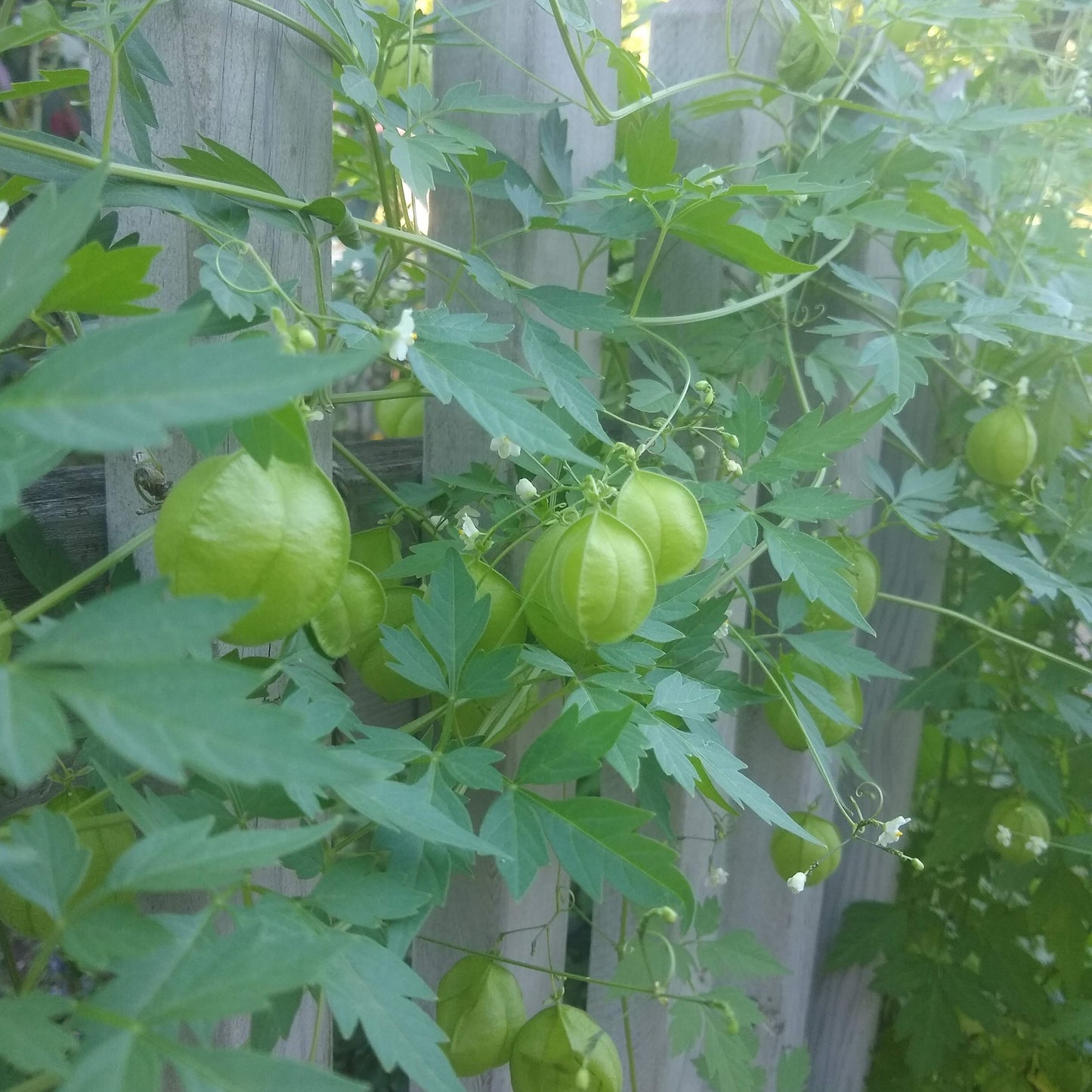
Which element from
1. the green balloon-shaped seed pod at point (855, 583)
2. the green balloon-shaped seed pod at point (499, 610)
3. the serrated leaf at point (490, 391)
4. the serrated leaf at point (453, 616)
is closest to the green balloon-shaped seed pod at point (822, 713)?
the green balloon-shaped seed pod at point (855, 583)

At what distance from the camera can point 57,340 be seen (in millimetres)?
755

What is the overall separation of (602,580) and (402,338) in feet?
0.77

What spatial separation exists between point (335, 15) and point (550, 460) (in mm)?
464

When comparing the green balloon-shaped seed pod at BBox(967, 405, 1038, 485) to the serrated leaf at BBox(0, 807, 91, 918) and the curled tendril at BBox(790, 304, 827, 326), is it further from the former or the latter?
the serrated leaf at BBox(0, 807, 91, 918)

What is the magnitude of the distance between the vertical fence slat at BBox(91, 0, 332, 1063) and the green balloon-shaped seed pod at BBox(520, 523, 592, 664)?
0.33 metres

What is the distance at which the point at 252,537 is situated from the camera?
51cm

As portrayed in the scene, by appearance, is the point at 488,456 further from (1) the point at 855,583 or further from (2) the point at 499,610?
(1) the point at 855,583

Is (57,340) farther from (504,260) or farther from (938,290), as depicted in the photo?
(938,290)

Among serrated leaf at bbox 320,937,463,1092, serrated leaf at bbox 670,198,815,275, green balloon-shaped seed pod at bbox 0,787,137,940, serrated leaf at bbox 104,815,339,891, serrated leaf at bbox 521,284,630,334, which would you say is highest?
serrated leaf at bbox 670,198,815,275

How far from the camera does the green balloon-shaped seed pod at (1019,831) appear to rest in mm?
1356

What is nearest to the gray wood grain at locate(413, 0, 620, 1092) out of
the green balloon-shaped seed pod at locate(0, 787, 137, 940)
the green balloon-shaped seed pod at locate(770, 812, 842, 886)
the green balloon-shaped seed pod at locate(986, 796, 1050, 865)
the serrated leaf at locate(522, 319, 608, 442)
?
the serrated leaf at locate(522, 319, 608, 442)

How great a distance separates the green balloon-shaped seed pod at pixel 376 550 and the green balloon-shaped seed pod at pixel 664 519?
1.01 ft

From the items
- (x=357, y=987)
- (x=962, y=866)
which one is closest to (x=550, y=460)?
(x=357, y=987)

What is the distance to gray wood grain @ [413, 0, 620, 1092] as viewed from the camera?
106cm
